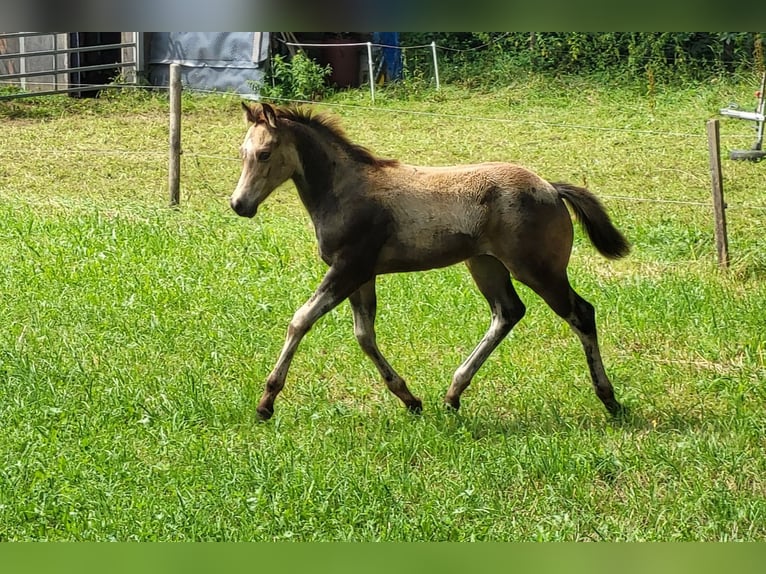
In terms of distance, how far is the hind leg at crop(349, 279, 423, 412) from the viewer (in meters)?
5.87

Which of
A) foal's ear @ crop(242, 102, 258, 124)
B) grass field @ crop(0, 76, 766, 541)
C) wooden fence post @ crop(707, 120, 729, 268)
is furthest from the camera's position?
wooden fence post @ crop(707, 120, 729, 268)

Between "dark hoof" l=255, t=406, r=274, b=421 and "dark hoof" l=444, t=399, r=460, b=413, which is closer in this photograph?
"dark hoof" l=255, t=406, r=274, b=421

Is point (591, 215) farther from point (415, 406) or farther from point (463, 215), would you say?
point (415, 406)

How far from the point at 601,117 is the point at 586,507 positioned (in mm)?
12375

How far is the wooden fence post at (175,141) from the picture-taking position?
11.2 metres

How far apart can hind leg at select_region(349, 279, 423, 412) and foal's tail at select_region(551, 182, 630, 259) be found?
1.25 meters

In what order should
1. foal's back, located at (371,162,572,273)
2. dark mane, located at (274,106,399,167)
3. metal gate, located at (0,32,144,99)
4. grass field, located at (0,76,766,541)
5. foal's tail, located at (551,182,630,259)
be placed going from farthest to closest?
metal gate, located at (0,32,144,99)
foal's tail, located at (551,182,630,259)
dark mane, located at (274,106,399,167)
foal's back, located at (371,162,572,273)
grass field, located at (0,76,766,541)

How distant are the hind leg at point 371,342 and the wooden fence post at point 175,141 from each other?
5.66 metres

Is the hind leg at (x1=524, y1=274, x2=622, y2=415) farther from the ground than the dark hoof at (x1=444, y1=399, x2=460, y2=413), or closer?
farther from the ground

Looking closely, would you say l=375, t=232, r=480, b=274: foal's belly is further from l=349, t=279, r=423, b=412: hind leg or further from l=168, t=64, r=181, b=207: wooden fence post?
l=168, t=64, r=181, b=207: wooden fence post

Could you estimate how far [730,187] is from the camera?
12.3 metres

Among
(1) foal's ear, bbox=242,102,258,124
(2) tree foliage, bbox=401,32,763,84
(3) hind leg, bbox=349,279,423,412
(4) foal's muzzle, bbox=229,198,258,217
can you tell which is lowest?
(3) hind leg, bbox=349,279,423,412

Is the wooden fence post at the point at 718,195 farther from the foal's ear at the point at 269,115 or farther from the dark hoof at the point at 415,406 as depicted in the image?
the foal's ear at the point at 269,115

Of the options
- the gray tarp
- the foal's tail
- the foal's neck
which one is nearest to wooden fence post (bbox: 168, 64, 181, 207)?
the foal's neck
